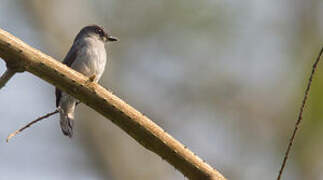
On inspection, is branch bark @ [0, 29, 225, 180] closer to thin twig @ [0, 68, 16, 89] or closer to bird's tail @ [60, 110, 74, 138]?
thin twig @ [0, 68, 16, 89]

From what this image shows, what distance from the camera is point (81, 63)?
6.08 metres

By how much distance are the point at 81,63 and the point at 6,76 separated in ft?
10.6

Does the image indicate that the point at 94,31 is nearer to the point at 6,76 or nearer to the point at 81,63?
the point at 81,63

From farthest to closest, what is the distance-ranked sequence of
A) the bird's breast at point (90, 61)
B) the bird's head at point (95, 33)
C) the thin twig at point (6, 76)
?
1. the bird's head at point (95, 33)
2. the bird's breast at point (90, 61)
3. the thin twig at point (6, 76)

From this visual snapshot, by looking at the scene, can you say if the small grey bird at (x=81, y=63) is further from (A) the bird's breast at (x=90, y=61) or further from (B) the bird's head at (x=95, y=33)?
(B) the bird's head at (x=95, y=33)

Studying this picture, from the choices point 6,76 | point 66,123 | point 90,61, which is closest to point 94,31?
point 90,61

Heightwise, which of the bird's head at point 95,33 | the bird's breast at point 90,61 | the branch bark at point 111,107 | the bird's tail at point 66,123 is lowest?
the bird's tail at point 66,123

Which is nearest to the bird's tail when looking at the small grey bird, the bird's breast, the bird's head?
the small grey bird

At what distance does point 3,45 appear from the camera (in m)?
2.95

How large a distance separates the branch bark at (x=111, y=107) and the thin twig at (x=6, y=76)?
0.05 metres

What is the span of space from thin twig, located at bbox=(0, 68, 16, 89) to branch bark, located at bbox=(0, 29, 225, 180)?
0.05 meters

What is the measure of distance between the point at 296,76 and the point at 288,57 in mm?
385

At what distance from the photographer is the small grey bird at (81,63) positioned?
6055mm

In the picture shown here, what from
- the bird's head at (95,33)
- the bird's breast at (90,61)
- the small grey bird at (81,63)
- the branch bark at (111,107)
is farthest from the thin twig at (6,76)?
the bird's head at (95,33)
